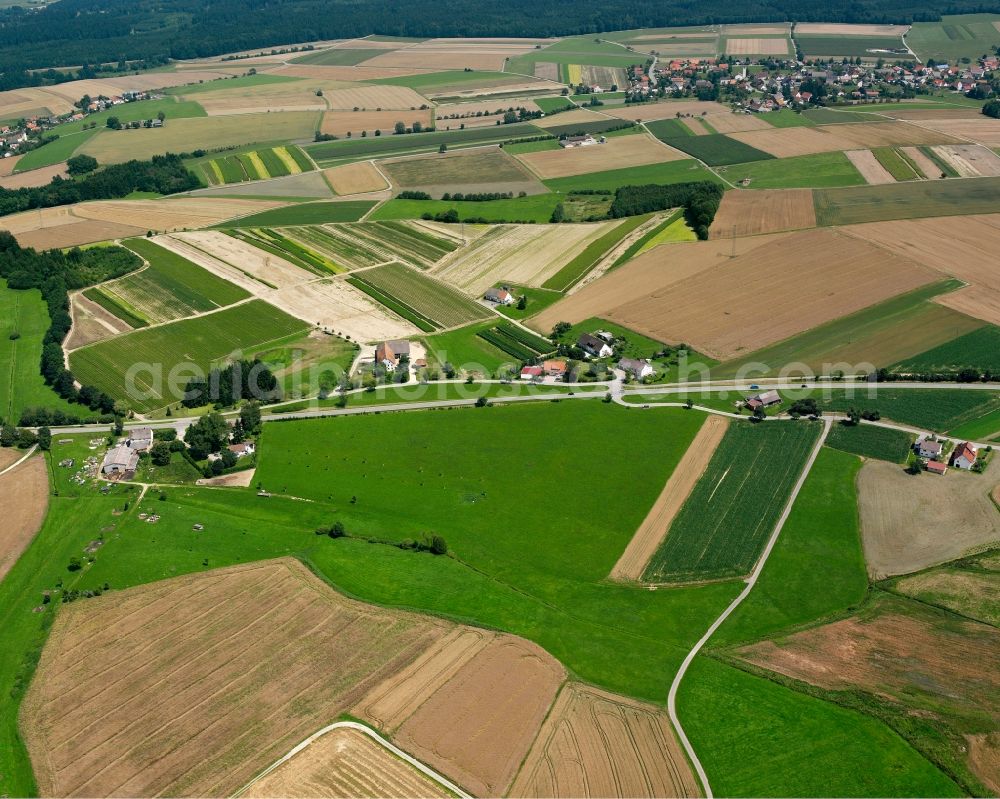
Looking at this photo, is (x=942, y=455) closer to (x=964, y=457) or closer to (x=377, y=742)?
(x=964, y=457)

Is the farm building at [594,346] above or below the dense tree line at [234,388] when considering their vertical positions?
above

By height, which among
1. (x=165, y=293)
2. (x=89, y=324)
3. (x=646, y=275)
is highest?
(x=646, y=275)

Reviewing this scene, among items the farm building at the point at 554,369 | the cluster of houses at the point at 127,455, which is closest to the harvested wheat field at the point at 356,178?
the farm building at the point at 554,369

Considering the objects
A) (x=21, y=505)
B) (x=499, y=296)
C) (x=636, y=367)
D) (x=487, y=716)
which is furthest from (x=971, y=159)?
(x=21, y=505)

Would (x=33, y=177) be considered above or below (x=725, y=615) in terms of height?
above

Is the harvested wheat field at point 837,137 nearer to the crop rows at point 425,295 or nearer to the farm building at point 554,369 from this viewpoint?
the crop rows at point 425,295

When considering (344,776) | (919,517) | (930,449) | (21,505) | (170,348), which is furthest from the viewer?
(170,348)
